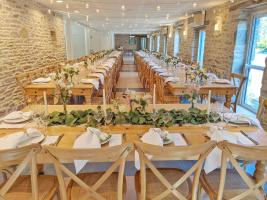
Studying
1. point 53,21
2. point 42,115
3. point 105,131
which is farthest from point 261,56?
point 53,21

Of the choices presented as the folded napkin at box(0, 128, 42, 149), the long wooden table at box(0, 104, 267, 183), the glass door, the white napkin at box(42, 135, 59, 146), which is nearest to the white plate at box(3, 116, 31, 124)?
the long wooden table at box(0, 104, 267, 183)

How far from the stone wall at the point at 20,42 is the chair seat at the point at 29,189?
3595 millimetres

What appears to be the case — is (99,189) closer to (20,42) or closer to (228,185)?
(228,185)

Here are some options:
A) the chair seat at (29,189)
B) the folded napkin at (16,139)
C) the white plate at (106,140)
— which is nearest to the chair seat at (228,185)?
the white plate at (106,140)

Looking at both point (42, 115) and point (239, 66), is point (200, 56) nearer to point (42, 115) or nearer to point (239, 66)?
point (239, 66)

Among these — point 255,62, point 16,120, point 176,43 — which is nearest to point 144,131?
point 16,120

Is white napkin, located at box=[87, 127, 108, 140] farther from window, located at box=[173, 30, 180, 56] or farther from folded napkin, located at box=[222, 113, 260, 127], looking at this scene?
window, located at box=[173, 30, 180, 56]

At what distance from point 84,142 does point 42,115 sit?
51 centimetres

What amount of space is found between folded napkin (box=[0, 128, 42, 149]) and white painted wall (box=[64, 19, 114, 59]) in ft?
28.8

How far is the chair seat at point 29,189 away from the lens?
154 centimetres

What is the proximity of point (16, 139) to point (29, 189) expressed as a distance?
1.21 ft

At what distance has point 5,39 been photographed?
15.6 feet

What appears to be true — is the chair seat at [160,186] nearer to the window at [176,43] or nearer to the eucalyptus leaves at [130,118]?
the eucalyptus leaves at [130,118]

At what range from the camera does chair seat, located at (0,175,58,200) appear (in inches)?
60.7
